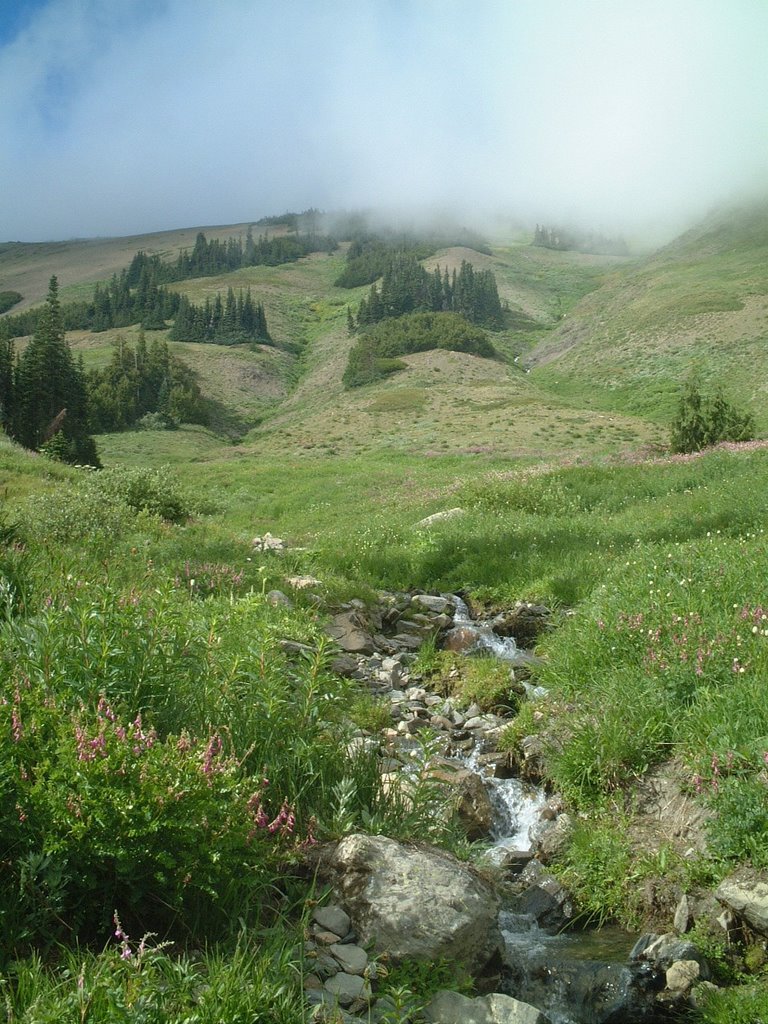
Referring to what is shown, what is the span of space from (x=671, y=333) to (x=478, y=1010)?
90.7m

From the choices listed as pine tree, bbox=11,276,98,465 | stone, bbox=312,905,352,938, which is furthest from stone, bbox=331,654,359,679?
pine tree, bbox=11,276,98,465

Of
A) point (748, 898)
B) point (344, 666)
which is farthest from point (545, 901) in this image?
point (344, 666)

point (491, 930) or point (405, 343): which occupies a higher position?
point (405, 343)

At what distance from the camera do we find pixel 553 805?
20.1 ft

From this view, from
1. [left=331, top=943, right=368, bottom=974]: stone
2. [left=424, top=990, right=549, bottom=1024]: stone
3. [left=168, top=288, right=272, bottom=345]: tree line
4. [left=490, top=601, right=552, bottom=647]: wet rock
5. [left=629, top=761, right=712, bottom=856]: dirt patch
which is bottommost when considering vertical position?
[left=490, top=601, right=552, bottom=647]: wet rock

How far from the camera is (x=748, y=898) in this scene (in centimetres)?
439

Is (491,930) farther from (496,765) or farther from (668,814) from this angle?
(496,765)

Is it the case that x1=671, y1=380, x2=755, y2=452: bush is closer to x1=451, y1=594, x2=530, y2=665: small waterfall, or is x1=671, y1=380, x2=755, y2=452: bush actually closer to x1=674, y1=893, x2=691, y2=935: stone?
x1=451, y1=594, x2=530, y2=665: small waterfall

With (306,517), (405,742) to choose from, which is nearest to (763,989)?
(405,742)

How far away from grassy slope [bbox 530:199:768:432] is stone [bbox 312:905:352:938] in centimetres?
4840

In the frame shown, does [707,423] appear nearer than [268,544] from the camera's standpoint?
No

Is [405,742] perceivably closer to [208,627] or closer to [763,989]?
[208,627]

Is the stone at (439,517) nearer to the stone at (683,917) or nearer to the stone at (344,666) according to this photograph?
the stone at (344,666)

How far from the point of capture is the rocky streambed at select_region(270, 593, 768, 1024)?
3506 millimetres
